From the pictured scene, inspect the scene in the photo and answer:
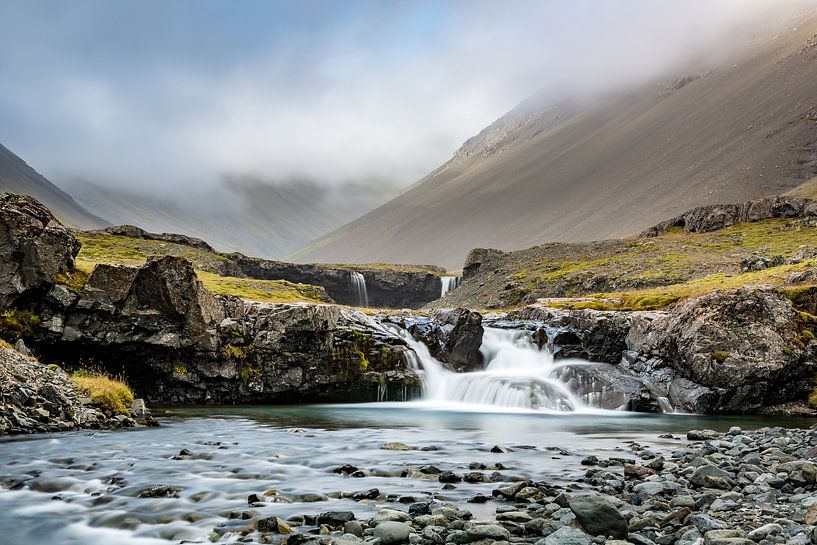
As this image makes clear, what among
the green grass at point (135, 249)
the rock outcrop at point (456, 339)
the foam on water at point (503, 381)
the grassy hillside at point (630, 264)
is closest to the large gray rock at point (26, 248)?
the foam on water at point (503, 381)

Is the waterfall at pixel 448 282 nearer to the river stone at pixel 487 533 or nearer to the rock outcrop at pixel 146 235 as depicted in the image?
the rock outcrop at pixel 146 235

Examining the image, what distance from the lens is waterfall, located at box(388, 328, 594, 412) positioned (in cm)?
3909

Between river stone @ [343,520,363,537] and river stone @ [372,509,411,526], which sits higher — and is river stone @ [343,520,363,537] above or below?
below

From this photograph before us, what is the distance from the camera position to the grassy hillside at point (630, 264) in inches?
2960

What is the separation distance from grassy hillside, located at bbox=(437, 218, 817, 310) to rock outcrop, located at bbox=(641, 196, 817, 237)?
249cm

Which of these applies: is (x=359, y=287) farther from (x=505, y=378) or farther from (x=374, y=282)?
(x=505, y=378)

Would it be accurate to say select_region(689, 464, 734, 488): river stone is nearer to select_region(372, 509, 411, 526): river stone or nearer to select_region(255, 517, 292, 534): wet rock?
select_region(372, 509, 411, 526): river stone

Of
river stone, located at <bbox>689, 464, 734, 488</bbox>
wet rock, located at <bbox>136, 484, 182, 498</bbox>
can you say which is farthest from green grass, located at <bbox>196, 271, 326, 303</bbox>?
river stone, located at <bbox>689, 464, 734, 488</bbox>

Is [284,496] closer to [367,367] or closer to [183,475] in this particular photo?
[183,475]

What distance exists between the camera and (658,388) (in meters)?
38.0

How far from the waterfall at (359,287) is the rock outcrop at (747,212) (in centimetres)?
6398

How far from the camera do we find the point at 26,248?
3231 centimetres

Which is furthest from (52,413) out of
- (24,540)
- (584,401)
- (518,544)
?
(584,401)

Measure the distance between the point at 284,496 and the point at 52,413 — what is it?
1418cm
